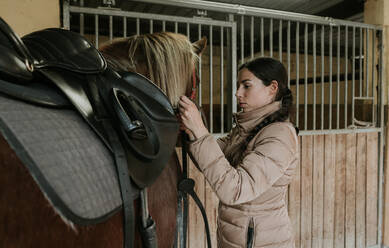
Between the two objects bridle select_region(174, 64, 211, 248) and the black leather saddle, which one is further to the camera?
bridle select_region(174, 64, 211, 248)

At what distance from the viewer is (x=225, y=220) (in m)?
1.02

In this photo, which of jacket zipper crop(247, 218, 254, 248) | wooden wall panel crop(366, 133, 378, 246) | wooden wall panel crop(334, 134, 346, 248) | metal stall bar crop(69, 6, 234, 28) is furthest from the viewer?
wooden wall panel crop(366, 133, 378, 246)

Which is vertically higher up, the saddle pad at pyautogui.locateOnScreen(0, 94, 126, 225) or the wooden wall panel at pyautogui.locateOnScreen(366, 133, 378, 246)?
the saddle pad at pyautogui.locateOnScreen(0, 94, 126, 225)

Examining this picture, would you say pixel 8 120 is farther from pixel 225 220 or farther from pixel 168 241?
pixel 225 220

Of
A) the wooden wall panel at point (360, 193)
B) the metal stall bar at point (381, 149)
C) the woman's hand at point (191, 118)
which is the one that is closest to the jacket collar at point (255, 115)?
the woman's hand at point (191, 118)

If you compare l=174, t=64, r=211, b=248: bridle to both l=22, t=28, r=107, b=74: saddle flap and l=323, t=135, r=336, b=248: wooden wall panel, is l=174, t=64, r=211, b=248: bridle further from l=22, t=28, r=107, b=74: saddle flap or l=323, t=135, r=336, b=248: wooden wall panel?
l=323, t=135, r=336, b=248: wooden wall panel

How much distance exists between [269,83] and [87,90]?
2.20ft

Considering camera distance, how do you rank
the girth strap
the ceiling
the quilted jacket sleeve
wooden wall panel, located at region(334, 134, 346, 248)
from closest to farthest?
the girth strap, the quilted jacket sleeve, wooden wall panel, located at region(334, 134, 346, 248), the ceiling

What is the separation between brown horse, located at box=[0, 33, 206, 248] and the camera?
41cm

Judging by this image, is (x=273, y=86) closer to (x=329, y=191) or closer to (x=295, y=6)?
(x=329, y=191)

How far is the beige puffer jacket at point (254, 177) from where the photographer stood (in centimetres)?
81

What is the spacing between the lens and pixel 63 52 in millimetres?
608

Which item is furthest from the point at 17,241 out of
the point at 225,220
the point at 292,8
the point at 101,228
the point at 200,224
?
the point at 292,8

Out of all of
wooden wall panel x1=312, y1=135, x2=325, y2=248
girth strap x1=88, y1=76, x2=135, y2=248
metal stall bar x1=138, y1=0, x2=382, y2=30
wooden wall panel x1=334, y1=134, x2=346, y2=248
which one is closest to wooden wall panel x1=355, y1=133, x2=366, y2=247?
wooden wall panel x1=334, y1=134, x2=346, y2=248
